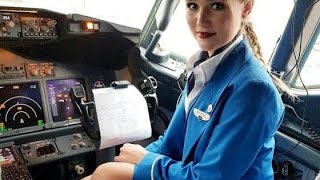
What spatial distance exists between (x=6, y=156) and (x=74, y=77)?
0.67 meters

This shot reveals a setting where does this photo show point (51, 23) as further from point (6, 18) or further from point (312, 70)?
point (312, 70)

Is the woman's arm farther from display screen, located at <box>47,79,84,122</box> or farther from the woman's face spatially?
display screen, located at <box>47,79,84,122</box>

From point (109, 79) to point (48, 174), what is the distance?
2.33ft

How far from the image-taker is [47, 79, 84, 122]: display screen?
204 cm

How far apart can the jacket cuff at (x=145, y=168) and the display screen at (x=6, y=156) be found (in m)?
0.75

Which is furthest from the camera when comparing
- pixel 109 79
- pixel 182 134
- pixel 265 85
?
pixel 109 79

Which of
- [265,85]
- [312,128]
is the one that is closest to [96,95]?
[265,85]

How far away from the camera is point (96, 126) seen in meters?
1.74

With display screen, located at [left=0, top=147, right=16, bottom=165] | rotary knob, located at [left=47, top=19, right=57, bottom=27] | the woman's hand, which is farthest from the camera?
rotary knob, located at [left=47, top=19, right=57, bottom=27]

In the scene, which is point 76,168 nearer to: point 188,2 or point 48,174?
point 48,174

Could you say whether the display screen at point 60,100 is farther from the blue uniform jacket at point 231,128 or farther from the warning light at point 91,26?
the blue uniform jacket at point 231,128

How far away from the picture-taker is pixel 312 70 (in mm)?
2084

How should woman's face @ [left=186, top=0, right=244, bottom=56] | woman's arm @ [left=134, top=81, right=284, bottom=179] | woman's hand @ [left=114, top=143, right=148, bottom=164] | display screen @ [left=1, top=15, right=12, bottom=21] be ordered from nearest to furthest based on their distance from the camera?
woman's arm @ [left=134, top=81, right=284, bottom=179] → woman's face @ [left=186, top=0, right=244, bottom=56] → woman's hand @ [left=114, top=143, right=148, bottom=164] → display screen @ [left=1, top=15, right=12, bottom=21]

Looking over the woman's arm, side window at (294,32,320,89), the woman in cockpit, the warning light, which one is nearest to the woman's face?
the woman in cockpit
